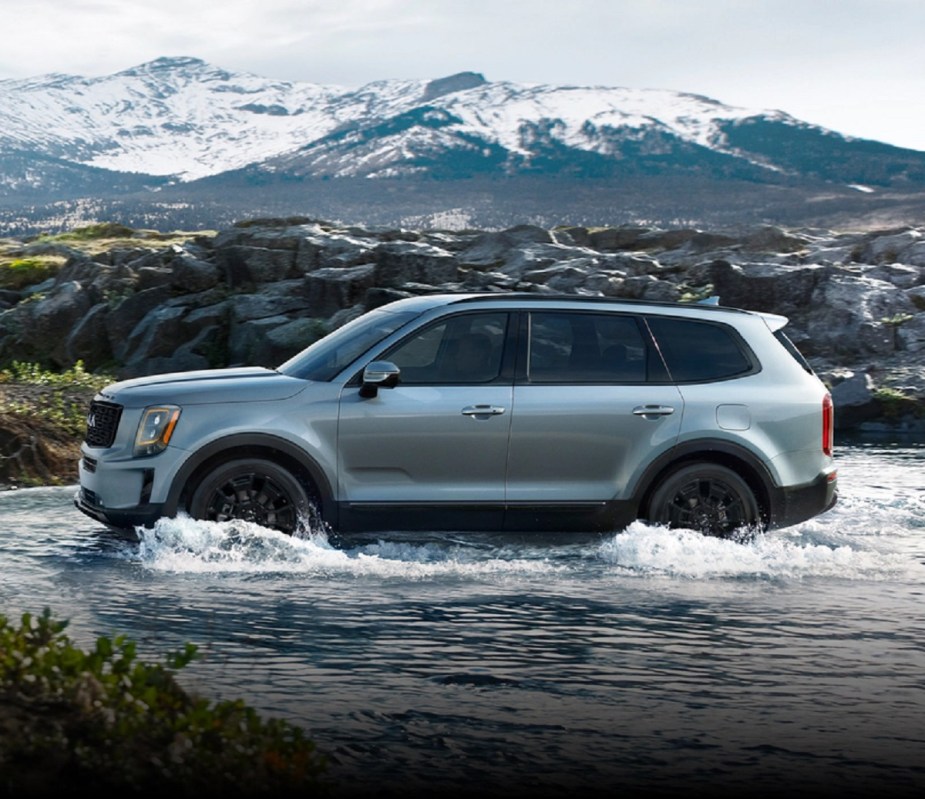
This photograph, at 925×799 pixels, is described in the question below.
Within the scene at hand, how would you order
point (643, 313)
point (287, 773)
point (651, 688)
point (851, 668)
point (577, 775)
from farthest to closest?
point (643, 313), point (851, 668), point (651, 688), point (577, 775), point (287, 773)

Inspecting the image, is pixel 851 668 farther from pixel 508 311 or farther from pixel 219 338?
pixel 219 338

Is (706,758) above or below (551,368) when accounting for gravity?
below

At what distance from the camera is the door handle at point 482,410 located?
941 cm

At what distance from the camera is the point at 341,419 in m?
9.38

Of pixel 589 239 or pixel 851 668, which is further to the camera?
pixel 589 239

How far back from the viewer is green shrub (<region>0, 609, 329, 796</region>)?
4324mm

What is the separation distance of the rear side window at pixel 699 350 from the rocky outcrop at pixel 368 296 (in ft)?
48.3

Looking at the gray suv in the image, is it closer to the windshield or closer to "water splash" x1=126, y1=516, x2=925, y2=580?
the windshield

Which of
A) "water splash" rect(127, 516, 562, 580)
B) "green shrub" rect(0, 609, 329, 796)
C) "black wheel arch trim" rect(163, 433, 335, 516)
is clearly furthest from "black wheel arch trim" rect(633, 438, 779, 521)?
"green shrub" rect(0, 609, 329, 796)

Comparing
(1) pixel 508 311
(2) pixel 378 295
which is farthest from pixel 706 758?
(2) pixel 378 295

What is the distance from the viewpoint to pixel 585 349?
9.85 metres

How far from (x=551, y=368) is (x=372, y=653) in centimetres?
309

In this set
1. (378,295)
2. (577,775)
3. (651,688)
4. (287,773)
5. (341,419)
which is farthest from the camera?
(378,295)

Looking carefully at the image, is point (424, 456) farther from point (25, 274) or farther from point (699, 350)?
point (25, 274)
